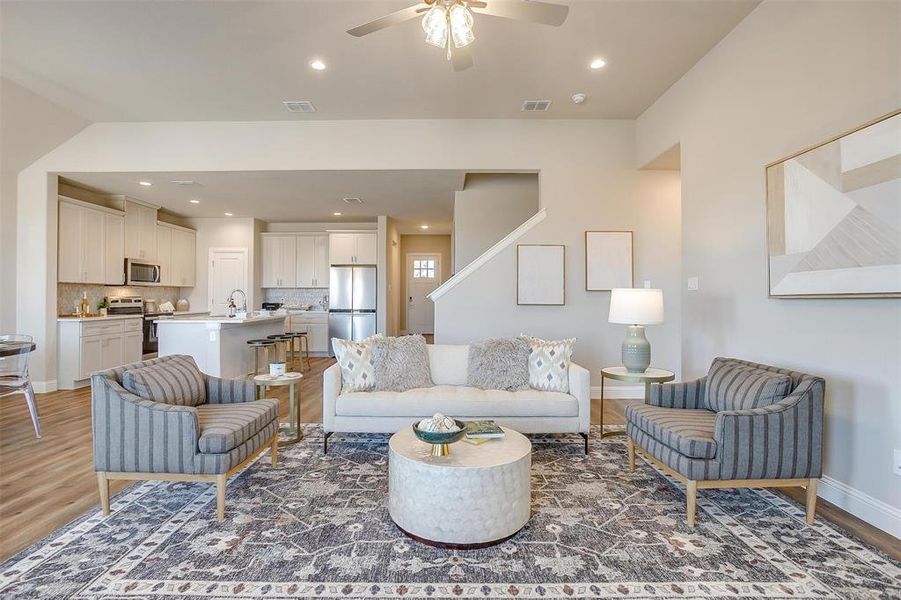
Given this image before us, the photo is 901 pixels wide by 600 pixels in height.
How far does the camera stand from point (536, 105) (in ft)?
14.5

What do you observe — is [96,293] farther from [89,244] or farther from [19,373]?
[19,373]

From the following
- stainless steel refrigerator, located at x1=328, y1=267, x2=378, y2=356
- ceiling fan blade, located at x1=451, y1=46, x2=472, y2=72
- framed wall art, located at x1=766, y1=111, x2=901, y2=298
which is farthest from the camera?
stainless steel refrigerator, located at x1=328, y1=267, x2=378, y2=356

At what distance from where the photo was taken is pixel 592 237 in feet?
15.7

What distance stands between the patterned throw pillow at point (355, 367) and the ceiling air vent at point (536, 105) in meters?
3.07

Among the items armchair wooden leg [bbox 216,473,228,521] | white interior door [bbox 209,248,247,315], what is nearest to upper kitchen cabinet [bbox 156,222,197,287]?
white interior door [bbox 209,248,247,315]

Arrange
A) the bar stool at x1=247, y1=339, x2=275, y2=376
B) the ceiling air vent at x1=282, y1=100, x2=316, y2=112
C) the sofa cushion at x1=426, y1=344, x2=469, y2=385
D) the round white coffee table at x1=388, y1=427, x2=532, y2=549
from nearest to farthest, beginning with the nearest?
the round white coffee table at x1=388, y1=427, x2=532, y2=549, the sofa cushion at x1=426, y1=344, x2=469, y2=385, the ceiling air vent at x1=282, y1=100, x2=316, y2=112, the bar stool at x1=247, y1=339, x2=275, y2=376

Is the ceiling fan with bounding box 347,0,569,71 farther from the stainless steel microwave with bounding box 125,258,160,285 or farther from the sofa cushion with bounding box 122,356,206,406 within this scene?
the stainless steel microwave with bounding box 125,258,160,285

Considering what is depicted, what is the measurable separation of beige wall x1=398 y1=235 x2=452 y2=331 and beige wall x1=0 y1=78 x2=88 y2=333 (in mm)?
6667

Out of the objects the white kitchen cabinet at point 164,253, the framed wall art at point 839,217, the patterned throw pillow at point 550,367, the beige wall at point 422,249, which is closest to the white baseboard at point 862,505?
the framed wall art at point 839,217

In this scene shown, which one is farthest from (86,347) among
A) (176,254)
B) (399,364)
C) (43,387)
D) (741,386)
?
(741,386)

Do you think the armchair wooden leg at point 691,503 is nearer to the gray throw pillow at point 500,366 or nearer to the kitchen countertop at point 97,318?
the gray throw pillow at point 500,366

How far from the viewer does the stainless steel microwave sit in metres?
6.45

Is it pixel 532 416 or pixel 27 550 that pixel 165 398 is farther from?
pixel 532 416

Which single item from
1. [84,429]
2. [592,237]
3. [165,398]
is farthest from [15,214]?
[592,237]
